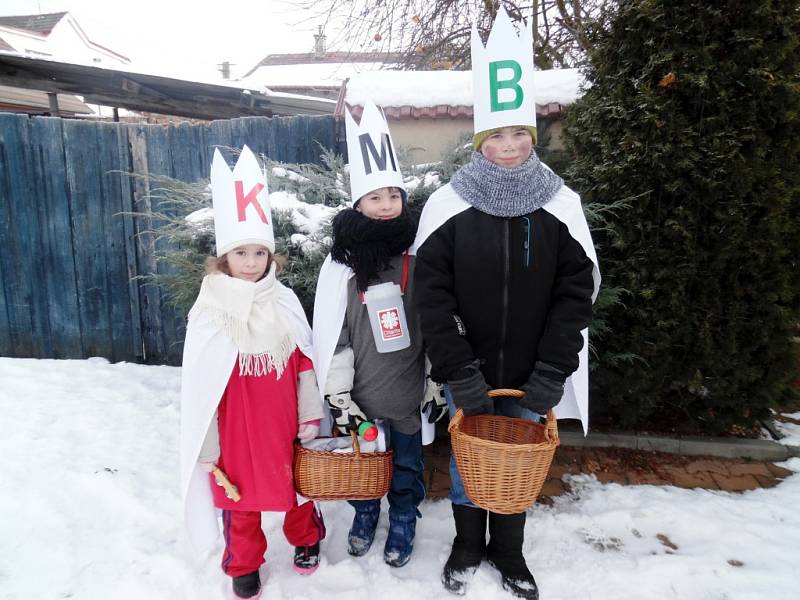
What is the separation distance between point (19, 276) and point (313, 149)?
3.22m

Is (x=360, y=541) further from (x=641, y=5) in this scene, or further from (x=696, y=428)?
(x=641, y=5)

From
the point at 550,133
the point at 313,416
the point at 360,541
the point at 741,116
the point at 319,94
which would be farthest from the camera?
the point at 319,94

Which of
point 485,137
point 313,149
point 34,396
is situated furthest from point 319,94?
point 485,137

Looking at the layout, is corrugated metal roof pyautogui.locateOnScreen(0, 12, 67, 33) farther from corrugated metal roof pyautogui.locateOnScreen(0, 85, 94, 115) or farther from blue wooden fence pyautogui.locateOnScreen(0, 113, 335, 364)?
blue wooden fence pyautogui.locateOnScreen(0, 113, 335, 364)

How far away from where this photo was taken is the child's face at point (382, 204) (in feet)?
8.20

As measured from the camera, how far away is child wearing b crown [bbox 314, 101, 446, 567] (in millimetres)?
2479

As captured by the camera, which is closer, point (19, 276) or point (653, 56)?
point (653, 56)

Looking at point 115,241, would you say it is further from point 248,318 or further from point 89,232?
point 248,318

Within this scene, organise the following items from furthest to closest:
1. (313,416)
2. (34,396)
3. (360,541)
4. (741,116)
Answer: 1. (34,396)
2. (741,116)
3. (360,541)
4. (313,416)

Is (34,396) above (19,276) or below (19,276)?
below

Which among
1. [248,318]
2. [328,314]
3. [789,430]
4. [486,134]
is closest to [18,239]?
[248,318]

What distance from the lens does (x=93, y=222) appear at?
520 cm

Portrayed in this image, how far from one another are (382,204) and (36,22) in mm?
38651

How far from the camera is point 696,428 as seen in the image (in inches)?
155
